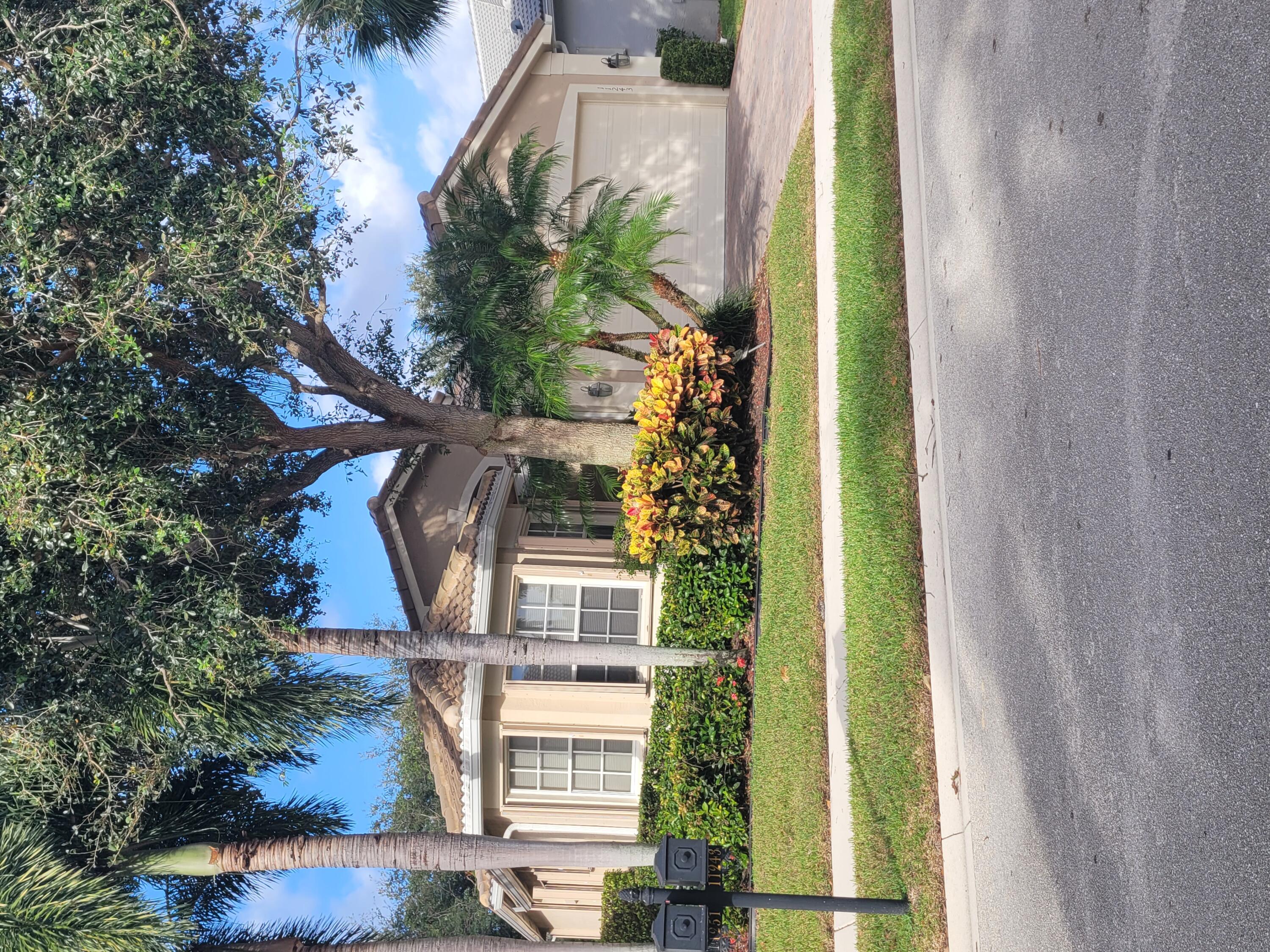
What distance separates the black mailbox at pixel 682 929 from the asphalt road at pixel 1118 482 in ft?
5.38

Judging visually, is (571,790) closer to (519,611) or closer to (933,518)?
(519,611)

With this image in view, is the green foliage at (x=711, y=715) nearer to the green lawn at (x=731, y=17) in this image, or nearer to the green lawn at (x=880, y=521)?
the green lawn at (x=880, y=521)

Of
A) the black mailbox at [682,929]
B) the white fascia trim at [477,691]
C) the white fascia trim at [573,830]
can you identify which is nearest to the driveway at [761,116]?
the white fascia trim at [477,691]

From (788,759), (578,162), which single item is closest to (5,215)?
(788,759)

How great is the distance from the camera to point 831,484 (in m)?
8.12

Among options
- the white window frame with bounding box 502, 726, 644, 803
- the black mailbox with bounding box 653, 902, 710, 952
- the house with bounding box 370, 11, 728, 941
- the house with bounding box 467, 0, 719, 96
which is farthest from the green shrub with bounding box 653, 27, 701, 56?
the black mailbox with bounding box 653, 902, 710, 952

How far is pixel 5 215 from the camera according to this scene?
23.0 ft

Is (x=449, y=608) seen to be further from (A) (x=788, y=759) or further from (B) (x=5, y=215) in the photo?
(B) (x=5, y=215)

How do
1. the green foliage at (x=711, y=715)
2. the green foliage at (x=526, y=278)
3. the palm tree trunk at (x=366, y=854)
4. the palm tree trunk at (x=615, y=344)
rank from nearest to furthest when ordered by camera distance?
the palm tree trunk at (x=366, y=854) < the green foliage at (x=526, y=278) < the green foliage at (x=711, y=715) < the palm tree trunk at (x=615, y=344)

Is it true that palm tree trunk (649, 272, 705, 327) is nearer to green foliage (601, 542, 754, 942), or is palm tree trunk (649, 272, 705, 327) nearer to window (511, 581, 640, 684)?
green foliage (601, 542, 754, 942)

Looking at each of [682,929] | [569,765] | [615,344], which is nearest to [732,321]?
[615,344]

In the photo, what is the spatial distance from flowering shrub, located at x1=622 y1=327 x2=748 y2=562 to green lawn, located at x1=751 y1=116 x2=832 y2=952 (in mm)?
585

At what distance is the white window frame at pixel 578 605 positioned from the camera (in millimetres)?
13953

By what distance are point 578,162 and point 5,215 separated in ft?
34.6
